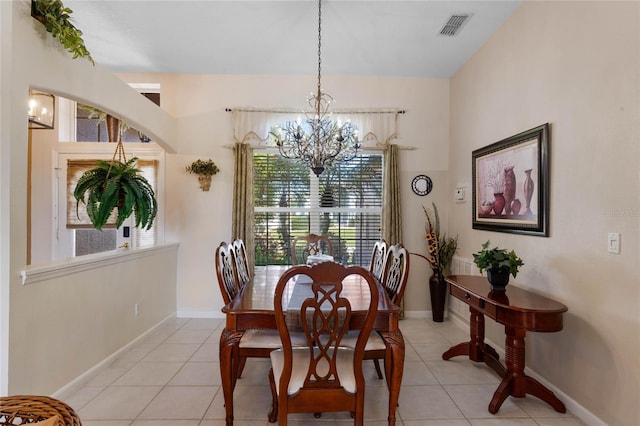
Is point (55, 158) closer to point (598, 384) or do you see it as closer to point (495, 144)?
point (495, 144)

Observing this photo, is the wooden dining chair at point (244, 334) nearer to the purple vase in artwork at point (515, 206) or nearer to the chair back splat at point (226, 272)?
the chair back splat at point (226, 272)

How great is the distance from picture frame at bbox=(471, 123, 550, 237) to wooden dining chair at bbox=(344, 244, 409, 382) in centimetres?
115

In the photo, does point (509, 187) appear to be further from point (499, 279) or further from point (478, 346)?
point (478, 346)

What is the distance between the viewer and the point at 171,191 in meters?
4.13

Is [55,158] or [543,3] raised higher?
[543,3]

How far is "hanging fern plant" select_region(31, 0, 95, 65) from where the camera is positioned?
78.5 inches

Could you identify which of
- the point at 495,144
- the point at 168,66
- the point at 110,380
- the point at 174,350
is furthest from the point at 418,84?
the point at 110,380

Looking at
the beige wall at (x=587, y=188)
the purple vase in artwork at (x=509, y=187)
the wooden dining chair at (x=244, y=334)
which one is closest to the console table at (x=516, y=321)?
the beige wall at (x=587, y=188)

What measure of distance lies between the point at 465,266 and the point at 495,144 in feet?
4.62

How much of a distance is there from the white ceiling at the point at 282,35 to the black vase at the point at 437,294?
2.61m

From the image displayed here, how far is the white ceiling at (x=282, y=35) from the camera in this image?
2.84 metres

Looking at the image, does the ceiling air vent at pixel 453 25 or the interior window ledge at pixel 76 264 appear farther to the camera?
the ceiling air vent at pixel 453 25

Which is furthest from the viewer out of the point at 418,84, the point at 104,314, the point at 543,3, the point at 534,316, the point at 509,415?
the point at 418,84

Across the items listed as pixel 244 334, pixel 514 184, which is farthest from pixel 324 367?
pixel 514 184
